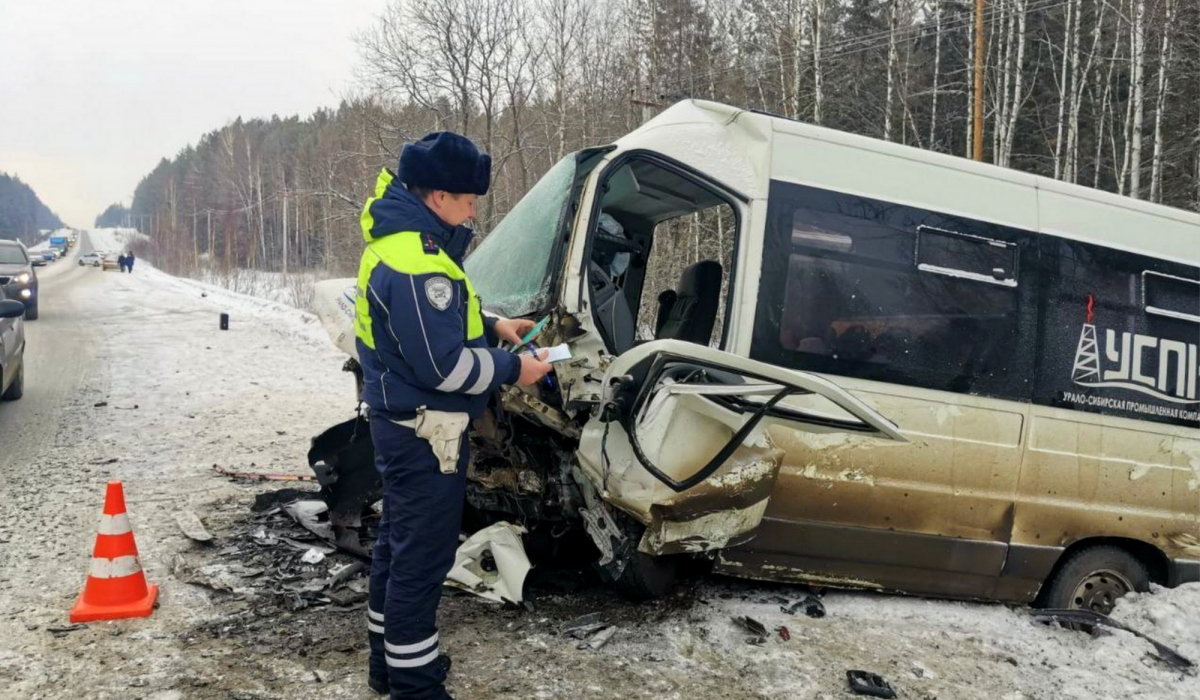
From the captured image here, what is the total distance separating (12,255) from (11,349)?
9.75 meters

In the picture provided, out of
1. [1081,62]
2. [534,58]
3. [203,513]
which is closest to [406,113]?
[534,58]

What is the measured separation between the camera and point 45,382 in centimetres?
946

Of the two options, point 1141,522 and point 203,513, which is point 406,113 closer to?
point 203,513

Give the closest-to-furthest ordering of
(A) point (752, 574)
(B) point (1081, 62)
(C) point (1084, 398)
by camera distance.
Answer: (A) point (752, 574) < (C) point (1084, 398) < (B) point (1081, 62)

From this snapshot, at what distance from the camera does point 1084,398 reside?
3.84 meters

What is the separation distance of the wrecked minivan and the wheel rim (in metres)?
0.01

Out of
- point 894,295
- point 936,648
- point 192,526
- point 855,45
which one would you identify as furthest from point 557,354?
point 855,45

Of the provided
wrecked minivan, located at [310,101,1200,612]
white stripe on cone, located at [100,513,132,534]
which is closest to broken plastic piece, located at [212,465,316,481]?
wrecked minivan, located at [310,101,1200,612]

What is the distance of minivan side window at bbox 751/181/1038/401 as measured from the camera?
3480 millimetres

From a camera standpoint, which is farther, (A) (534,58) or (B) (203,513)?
(A) (534,58)

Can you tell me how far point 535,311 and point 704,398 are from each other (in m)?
0.88

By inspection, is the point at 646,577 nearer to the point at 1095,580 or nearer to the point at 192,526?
the point at 1095,580

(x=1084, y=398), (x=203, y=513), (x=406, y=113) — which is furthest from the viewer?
(x=406, y=113)

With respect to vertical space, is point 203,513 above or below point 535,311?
below
